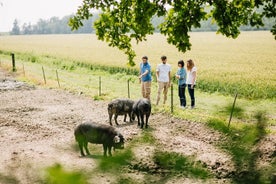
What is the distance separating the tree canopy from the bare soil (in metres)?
2.30

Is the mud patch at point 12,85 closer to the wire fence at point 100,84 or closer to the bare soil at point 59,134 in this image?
the wire fence at point 100,84

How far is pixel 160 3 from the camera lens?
760cm

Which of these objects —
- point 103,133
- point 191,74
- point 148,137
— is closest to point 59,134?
point 103,133

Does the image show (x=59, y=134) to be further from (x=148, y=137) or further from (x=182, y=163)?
(x=182, y=163)

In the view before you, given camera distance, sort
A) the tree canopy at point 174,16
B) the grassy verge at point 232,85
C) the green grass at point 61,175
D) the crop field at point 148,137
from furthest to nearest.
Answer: the grassy verge at point 232,85 < the tree canopy at point 174,16 < the crop field at point 148,137 < the green grass at point 61,175

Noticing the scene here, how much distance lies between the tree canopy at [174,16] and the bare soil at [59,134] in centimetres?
230

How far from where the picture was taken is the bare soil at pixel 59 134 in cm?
740

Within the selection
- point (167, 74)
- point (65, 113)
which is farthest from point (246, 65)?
point (65, 113)

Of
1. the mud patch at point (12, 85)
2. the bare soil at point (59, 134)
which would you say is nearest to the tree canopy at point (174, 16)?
the bare soil at point (59, 134)

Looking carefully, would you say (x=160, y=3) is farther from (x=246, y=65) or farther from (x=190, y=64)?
(x=246, y=65)

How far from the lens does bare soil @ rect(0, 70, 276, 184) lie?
24.3 ft

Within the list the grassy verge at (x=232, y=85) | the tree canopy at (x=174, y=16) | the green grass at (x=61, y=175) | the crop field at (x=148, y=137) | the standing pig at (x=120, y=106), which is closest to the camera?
the green grass at (x=61, y=175)

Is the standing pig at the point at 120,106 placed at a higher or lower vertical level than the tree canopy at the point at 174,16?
lower

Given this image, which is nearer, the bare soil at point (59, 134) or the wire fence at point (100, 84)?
the bare soil at point (59, 134)
